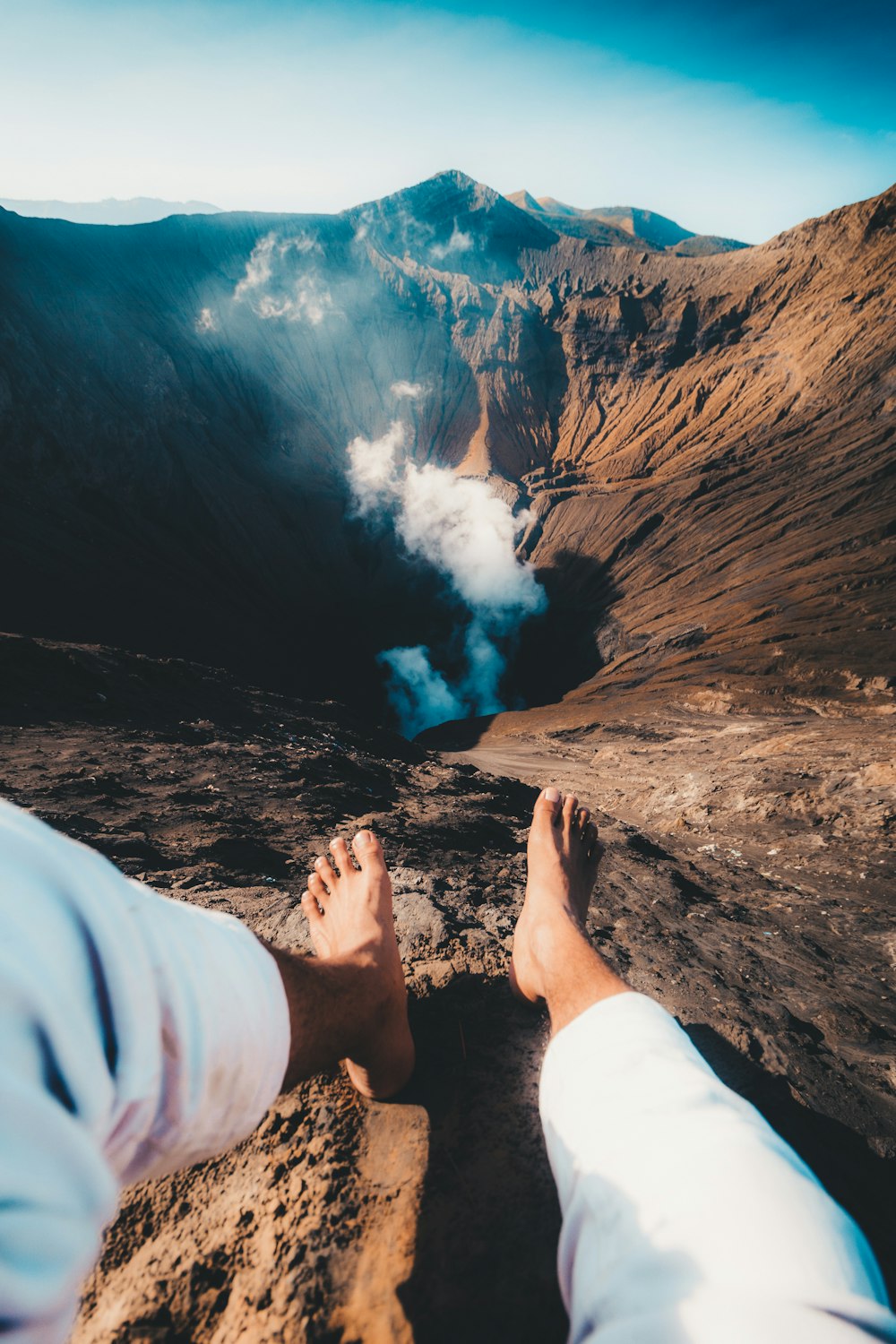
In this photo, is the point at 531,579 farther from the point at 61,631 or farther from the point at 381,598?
the point at 61,631

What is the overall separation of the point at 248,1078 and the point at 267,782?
10.8ft

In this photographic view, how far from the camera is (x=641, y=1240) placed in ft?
2.09

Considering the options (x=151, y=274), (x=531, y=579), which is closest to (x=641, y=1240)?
(x=531, y=579)

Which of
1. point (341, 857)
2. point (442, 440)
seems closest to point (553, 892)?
point (341, 857)

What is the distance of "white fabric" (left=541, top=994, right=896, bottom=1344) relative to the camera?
55 centimetres

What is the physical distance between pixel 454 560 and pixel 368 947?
25446 millimetres

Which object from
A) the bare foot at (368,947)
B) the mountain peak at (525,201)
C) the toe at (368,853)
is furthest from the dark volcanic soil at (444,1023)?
the mountain peak at (525,201)

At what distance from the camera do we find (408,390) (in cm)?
3419

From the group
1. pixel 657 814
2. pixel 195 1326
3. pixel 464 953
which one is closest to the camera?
pixel 195 1326

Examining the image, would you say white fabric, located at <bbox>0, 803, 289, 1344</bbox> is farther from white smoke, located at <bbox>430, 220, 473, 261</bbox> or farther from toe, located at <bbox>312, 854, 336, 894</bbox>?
white smoke, located at <bbox>430, 220, 473, 261</bbox>

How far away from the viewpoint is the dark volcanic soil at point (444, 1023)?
0.82 m

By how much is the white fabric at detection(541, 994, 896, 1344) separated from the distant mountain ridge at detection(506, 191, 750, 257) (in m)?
64.2

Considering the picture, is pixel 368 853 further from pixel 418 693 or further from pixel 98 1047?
pixel 418 693

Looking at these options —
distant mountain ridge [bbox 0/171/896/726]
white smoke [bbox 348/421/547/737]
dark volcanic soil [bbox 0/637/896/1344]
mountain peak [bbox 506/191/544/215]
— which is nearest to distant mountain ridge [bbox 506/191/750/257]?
mountain peak [bbox 506/191/544/215]
